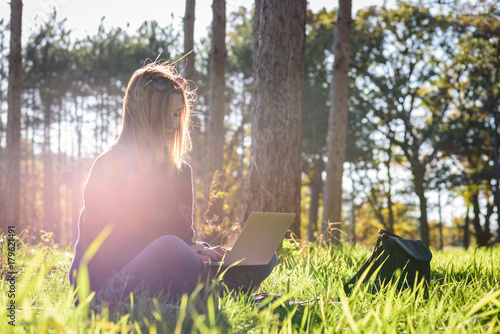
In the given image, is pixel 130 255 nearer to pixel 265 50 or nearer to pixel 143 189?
pixel 143 189

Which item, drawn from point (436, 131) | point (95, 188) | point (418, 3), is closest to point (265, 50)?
point (95, 188)

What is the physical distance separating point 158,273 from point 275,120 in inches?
122

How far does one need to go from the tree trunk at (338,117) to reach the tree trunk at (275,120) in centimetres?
355

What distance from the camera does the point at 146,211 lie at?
2.87m

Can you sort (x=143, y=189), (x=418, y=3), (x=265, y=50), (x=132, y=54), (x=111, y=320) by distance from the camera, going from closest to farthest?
(x=111, y=320) < (x=143, y=189) < (x=265, y=50) < (x=418, y=3) < (x=132, y=54)

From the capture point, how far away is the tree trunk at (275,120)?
17.5 ft

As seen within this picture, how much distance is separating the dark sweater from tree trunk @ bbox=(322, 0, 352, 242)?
6.19 m

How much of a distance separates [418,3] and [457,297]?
1594cm

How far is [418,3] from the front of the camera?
1625 cm

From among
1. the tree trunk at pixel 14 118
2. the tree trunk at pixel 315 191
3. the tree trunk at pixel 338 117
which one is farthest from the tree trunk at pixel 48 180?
the tree trunk at pixel 338 117

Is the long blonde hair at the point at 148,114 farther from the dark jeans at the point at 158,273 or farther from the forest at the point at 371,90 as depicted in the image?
the forest at the point at 371,90

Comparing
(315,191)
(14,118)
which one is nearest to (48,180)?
(315,191)

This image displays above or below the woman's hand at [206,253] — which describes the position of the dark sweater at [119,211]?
above

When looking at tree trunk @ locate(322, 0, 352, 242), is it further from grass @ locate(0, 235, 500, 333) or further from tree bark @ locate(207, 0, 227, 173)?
grass @ locate(0, 235, 500, 333)
